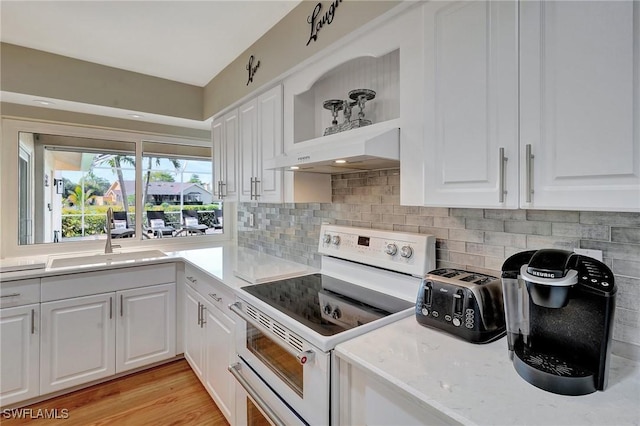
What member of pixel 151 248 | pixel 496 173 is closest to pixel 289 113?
pixel 496 173

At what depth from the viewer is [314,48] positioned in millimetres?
1661

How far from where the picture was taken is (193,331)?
234cm

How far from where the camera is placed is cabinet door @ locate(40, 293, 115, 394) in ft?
6.93

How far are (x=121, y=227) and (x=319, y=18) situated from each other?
2546 mm

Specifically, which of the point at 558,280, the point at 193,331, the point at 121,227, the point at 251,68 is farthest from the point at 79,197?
the point at 558,280

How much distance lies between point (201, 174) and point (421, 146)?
2.74m

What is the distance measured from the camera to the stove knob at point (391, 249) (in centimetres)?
149

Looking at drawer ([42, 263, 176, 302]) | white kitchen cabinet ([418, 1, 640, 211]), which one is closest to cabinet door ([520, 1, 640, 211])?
white kitchen cabinet ([418, 1, 640, 211])

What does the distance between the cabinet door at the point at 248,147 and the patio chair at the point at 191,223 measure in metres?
1.19

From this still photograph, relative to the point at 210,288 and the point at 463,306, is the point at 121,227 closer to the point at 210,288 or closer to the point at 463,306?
the point at 210,288

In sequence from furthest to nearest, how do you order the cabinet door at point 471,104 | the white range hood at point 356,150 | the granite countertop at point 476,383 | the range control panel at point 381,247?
the range control panel at point 381,247
the white range hood at point 356,150
the cabinet door at point 471,104
the granite countertop at point 476,383

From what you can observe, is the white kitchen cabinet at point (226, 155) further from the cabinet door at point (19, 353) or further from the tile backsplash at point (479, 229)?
the cabinet door at point (19, 353)

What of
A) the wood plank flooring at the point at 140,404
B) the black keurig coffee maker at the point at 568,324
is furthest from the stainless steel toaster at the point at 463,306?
the wood plank flooring at the point at 140,404

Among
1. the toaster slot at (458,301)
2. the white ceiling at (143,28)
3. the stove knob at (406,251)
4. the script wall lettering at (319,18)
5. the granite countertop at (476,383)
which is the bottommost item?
the granite countertop at (476,383)
